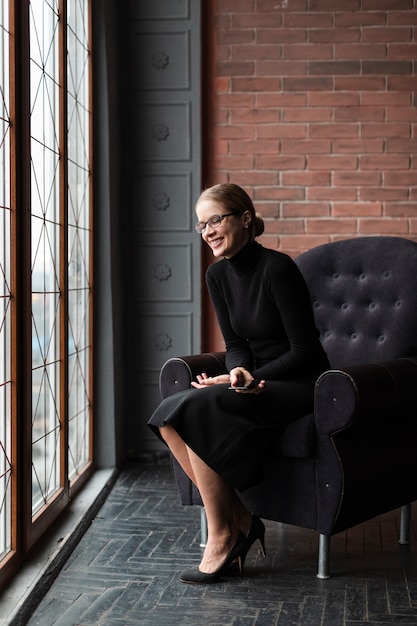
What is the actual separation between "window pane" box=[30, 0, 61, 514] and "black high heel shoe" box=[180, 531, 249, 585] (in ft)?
2.45

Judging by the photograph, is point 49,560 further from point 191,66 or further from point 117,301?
point 191,66

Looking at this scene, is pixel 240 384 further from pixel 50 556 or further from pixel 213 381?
pixel 50 556

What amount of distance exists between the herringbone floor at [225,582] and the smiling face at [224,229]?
120cm

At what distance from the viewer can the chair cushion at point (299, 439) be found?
3.02 metres

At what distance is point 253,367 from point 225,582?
82 centimetres

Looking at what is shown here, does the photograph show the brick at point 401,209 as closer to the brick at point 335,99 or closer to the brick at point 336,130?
the brick at point 336,130

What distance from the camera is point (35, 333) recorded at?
3.42 m

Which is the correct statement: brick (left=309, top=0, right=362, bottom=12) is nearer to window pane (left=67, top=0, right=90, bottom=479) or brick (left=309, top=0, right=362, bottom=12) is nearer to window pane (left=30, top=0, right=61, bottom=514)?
window pane (left=67, top=0, right=90, bottom=479)

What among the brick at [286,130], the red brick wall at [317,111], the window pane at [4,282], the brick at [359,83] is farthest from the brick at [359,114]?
the window pane at [4,282]

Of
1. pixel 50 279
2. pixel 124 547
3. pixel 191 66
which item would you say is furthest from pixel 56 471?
pixel 191 66

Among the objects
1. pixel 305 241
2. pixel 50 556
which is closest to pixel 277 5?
pixel 305 241

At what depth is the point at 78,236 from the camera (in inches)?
170

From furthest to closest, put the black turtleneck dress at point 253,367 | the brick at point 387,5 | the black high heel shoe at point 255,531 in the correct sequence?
1. the brick at point 387,5
2. the black high heel shoe at point 255,531
3. the black turtleneck dress at point 253,367

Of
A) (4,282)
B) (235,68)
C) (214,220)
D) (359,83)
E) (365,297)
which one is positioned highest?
(235,68)
